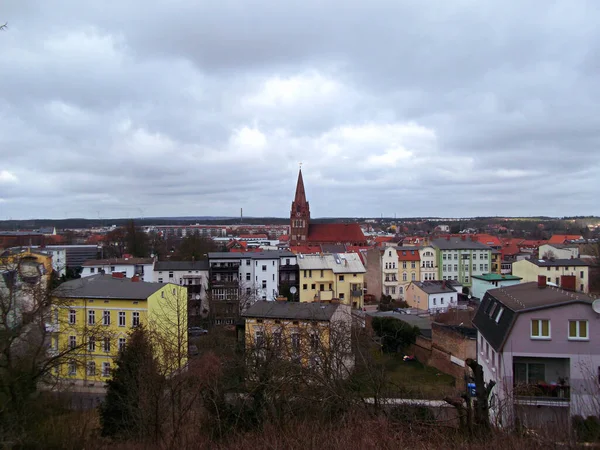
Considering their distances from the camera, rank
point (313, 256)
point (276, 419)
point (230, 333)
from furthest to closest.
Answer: point (313, 256), point (230, 333), point (276, 419)

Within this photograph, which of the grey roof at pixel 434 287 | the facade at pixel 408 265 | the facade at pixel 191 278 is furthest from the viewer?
the facade at pixel 408 265

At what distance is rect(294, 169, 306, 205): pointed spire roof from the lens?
272 feet

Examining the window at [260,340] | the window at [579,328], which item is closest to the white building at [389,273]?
the window at [260,340]

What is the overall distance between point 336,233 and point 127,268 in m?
47.0

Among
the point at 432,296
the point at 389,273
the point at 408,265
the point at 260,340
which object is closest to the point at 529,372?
the point at 260,340

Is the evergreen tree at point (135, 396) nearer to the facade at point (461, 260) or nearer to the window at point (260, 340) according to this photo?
the window at point (260, 340)

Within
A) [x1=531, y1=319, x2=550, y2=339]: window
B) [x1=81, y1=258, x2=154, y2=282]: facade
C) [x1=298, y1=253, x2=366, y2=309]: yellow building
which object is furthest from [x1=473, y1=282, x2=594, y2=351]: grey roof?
[x1=81, y1=258, x2=154, y2=282]: facade

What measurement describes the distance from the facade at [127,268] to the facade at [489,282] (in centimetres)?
2915

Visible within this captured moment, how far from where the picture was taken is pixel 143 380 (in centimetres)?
1259

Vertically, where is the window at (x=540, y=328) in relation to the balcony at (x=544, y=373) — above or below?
above

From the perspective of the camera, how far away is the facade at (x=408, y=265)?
152 ft

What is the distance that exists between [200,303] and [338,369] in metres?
26.2

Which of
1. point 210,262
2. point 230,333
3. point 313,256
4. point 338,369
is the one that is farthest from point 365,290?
point 338,369

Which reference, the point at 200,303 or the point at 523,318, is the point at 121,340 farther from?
the point at 523,318
